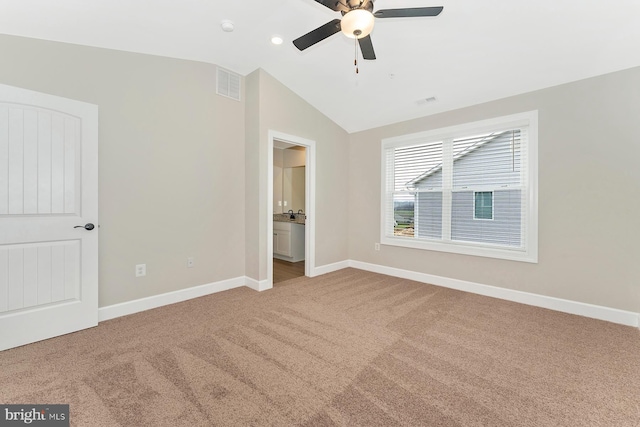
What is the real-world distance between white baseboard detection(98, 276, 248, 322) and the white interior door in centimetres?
18

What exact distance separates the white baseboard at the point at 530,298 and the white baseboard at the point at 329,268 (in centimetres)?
72

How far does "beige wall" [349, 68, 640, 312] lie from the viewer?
9.04 ft

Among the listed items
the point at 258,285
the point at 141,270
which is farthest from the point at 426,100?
the point at 141,270

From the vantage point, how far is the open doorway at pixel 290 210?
393 centimetres

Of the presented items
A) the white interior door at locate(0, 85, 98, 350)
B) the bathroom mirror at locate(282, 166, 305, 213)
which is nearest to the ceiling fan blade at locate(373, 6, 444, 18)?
the white interior door at locate(0, 85, 98, 350)

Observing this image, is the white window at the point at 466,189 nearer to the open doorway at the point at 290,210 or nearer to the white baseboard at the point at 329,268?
the white baseboard at the point at 329,268

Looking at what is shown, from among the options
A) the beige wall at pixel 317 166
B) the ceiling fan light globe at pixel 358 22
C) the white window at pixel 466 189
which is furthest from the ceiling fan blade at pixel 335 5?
the white window at pixel 466 189

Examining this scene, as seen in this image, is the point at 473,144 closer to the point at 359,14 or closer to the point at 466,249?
the point at 466,249

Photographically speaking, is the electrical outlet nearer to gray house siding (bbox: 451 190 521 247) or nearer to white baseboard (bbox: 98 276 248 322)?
white baseboard (bbox: 98 276 248 322)

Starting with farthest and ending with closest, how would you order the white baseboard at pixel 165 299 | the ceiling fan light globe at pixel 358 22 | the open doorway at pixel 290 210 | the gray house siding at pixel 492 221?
the open doorway at pixel 290 210 → the gray house siding at pixel 492 221 → the white baseboard at pixel 165 299 → the ceiling fan light globe at pixel 358 22

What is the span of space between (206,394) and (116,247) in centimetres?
199

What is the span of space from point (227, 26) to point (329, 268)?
364 centimetres

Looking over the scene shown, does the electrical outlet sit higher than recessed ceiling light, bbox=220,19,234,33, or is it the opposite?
recessed ceiling light, bbox=220,19,234,33

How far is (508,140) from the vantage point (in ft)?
11.4
